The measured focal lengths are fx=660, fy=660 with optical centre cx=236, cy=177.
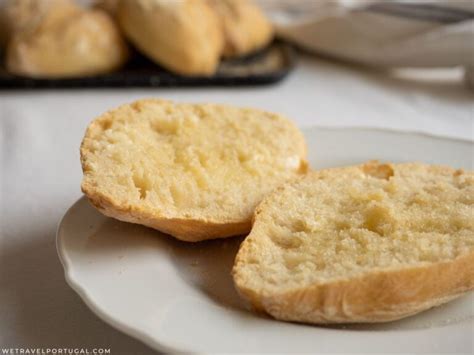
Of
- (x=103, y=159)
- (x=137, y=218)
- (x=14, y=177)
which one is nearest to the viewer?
(x=137, y=218)

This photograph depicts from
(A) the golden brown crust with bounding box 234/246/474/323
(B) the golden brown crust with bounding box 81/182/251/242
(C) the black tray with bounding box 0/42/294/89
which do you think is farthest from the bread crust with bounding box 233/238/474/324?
(C) the black tray with bounding box 0/42/294/89

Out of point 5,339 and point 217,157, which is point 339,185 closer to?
point 217,157

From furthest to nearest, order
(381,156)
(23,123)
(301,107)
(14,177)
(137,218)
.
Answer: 1. (301,107)
2. (23,123)
3. (14,177)
4. (381,156)
5. (137,218)

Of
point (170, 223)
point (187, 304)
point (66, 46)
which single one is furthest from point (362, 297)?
point (66, 46)

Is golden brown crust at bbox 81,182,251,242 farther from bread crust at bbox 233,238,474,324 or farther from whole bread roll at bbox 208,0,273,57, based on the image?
whole bread roll at bbox 208,0,273,57

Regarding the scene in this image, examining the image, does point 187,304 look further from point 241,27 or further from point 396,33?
point 396,33

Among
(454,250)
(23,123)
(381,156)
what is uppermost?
(454,250)

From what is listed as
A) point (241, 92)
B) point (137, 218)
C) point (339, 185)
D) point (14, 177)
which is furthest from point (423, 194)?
point (241, 92)
